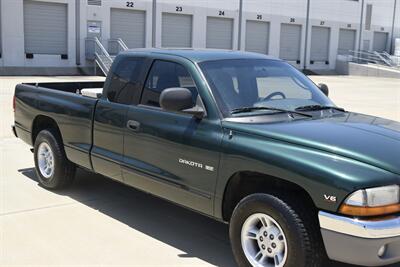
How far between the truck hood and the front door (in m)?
0.33

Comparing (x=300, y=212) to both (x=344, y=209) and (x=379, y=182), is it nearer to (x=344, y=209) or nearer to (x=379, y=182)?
(x=344, y=209)

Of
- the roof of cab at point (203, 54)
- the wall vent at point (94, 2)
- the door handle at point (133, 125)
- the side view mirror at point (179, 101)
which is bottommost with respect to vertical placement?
the door handle at point (133, 125)

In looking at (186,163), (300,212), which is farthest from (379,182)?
(186,163)

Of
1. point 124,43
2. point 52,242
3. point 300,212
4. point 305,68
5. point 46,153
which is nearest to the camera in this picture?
point 300,212

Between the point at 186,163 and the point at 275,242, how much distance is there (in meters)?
1.10

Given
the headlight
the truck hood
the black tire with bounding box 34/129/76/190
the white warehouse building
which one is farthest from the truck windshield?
the white warehouse building

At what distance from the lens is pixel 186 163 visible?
454 centimetres

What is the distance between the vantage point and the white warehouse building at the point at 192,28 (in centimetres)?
3045

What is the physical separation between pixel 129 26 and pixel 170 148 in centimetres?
3099

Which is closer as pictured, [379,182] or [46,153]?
[379,182]

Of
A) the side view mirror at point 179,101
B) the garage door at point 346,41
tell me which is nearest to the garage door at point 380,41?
the garage door at point 346,41

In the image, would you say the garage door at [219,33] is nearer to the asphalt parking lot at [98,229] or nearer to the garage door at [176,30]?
the garage door at [176,30]

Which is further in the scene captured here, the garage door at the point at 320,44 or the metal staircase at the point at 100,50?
the garage door at the point at 320,44

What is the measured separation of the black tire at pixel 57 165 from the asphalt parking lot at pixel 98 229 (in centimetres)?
12
